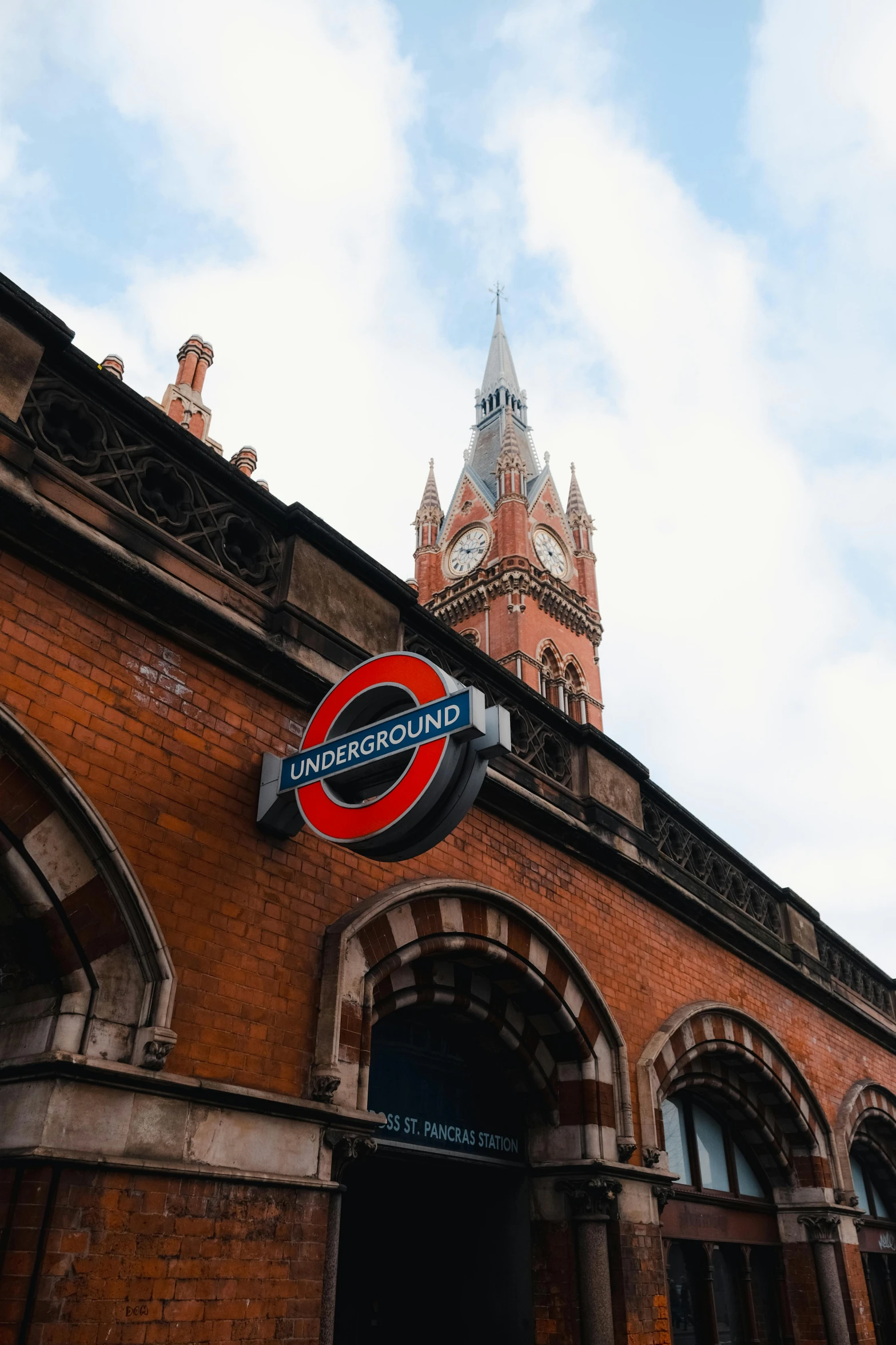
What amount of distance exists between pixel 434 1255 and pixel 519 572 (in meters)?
42.4

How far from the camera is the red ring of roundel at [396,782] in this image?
5520 millimetres

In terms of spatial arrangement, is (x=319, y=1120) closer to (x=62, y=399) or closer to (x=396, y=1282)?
(x=396, y=1282)

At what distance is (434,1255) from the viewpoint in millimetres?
8414

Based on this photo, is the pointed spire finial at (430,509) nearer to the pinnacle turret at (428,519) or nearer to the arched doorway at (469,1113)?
the pinnacle turret at (428,519)

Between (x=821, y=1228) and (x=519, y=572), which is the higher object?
(x=519, y=572)

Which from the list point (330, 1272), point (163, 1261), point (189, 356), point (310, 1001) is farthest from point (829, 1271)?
point (189, 356)

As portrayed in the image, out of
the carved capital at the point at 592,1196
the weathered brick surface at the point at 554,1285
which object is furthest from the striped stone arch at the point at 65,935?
the weathered brick surface at the point at 554,1285

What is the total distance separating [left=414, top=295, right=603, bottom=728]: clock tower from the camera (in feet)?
159

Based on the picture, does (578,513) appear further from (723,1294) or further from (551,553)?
(723,1294)

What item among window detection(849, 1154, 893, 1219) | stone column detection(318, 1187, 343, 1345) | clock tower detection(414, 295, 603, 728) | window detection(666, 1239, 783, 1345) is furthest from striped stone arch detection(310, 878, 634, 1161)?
clock tower detection(414, 295, 603, 728)

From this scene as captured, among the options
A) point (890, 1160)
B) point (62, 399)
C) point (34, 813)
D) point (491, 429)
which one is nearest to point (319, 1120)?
point (34, 813)

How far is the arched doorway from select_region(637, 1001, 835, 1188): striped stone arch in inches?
63.9

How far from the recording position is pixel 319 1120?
579 centimetres

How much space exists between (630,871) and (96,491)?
21.6 feet
